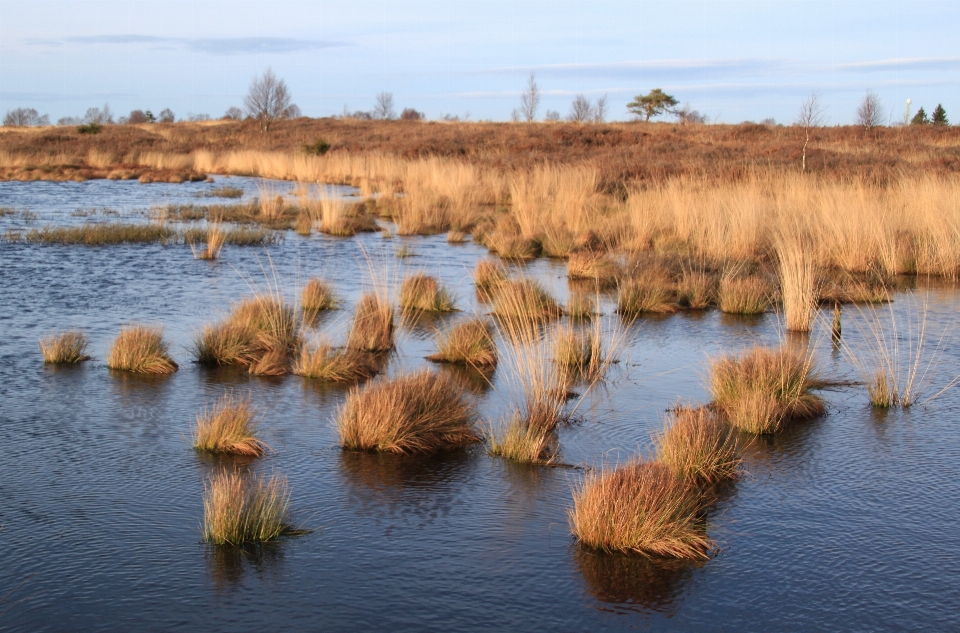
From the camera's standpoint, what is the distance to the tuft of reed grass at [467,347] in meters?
8.54

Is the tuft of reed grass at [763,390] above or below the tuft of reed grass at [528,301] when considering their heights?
below

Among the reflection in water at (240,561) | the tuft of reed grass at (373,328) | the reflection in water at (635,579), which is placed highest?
the tuft of reed grass at (373,328)

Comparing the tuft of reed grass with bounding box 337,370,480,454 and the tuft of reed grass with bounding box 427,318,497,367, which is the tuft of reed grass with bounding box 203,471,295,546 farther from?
the tuft of reed grass with bounding box 427,318,497,367

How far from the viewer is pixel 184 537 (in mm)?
4660

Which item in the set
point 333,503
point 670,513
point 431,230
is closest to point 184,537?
point 333,503

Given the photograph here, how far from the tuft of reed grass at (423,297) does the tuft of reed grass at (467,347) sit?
213 cm

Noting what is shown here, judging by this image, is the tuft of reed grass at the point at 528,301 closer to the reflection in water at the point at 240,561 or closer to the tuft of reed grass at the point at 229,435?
the tuft of reed grass at the point at 229,435

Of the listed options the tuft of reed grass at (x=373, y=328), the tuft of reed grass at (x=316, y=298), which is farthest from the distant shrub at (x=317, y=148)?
the tuft of reed grass at (x=373, y=328)

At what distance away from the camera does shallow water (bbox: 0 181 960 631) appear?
4.05 metres

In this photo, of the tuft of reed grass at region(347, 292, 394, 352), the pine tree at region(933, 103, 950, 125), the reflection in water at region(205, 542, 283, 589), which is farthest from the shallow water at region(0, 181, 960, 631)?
the pine tree at region(933, 103, 950, 125)

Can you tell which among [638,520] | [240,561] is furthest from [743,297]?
[240,561]

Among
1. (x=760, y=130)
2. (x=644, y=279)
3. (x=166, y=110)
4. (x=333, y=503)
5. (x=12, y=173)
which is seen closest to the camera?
(x=333, y=503)

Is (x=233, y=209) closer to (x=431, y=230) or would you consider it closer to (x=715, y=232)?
(x=431, y=230)

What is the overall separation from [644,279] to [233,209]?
533 inches
